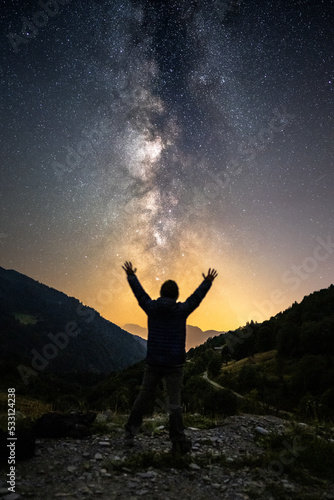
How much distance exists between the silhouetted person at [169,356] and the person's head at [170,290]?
2.5 inches

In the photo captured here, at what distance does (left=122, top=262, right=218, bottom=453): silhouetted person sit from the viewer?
15.9 ft

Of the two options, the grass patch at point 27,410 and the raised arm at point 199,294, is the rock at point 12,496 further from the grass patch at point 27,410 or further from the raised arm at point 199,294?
the raised arm at point 199,294

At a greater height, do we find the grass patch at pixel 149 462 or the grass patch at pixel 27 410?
the grass patch at pixel 27 410

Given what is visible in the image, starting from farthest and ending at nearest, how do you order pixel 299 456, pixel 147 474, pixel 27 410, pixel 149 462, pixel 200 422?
pixel 27 410 → pixel 200 422 → pixel 299 456 → pixel 149 462 → pixel 147 474

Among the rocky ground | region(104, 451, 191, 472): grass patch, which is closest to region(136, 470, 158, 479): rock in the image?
the rocky ground

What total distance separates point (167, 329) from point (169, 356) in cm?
43

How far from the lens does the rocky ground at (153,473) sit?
11.9ft

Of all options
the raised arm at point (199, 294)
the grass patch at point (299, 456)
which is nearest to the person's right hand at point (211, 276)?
the raised arm at point (199, 294)

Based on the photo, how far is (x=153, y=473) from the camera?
4.14 meters

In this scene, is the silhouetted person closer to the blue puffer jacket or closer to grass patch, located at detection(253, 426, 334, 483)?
the blue puffer jacket

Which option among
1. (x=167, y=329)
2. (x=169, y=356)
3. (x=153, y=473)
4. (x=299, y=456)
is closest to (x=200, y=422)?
(x=299, y=456)

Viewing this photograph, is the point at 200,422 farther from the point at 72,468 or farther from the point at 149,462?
the point at 72,468

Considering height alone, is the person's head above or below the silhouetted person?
above

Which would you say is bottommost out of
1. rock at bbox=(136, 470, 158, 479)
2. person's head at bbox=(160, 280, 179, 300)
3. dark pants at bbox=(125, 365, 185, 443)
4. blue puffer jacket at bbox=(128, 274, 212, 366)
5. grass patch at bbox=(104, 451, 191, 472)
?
rock at bbox=(136, 470, 158, 479)
